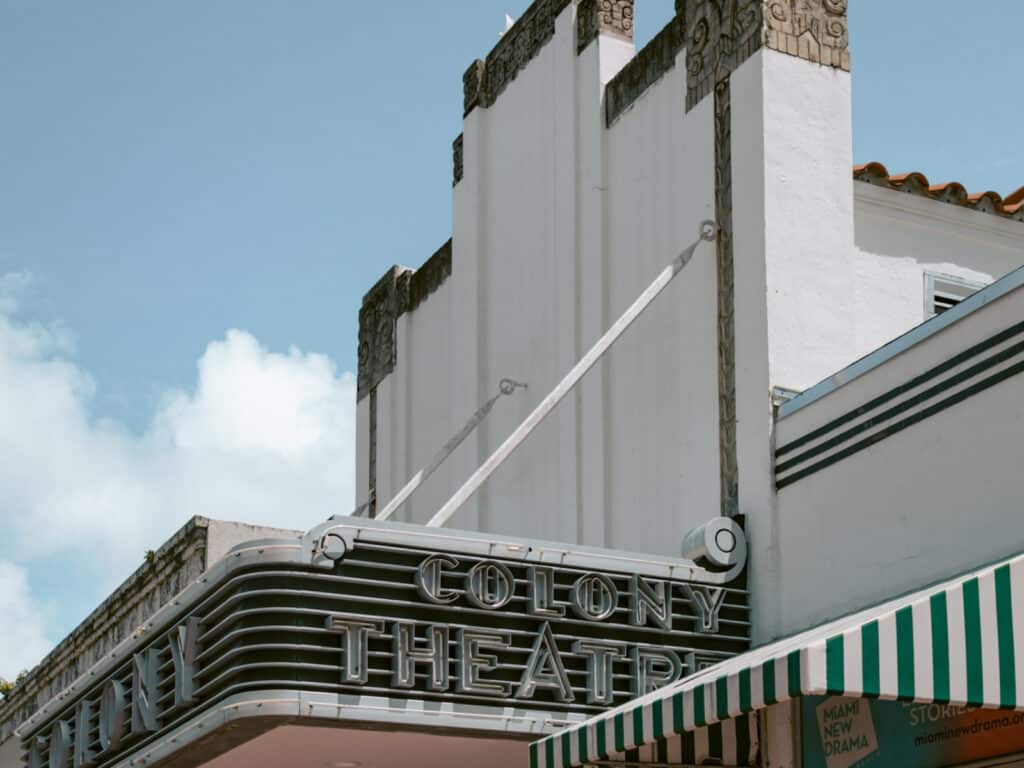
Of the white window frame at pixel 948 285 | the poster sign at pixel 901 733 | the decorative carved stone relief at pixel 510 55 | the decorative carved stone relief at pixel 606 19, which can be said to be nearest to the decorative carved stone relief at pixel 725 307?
the poster sign at pixel 901 733

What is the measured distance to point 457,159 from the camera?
17875 mm

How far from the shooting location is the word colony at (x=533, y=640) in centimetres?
1076

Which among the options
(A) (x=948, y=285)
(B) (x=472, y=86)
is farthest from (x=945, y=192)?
(B) (x=472, y=86)

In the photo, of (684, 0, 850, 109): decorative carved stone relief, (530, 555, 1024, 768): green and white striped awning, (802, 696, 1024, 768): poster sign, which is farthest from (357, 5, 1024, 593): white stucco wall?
(530, 555, 1024, 768): green and white striped awning

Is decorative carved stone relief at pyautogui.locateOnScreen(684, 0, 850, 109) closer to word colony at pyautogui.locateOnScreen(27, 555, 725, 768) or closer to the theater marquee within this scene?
the theater marquee

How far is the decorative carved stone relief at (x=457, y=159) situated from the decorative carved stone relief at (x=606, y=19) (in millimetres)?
2709

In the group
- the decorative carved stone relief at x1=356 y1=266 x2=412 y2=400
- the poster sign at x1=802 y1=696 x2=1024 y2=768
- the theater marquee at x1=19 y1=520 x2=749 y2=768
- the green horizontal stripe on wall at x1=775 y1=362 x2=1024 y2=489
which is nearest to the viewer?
the poster sign at x1=802 y1=696 x2=1024 y2=768

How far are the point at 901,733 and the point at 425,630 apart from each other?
283 cm

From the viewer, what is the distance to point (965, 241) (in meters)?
14.3

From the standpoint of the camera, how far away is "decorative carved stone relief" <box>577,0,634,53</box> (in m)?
15.1

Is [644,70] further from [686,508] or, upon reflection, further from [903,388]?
[903,388]

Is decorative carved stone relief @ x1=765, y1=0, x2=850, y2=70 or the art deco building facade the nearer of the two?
the art deco building facade

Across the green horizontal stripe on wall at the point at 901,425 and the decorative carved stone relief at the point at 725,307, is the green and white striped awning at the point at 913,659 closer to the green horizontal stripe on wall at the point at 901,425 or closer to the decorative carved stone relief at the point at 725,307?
the green horizontal stripe on wall at the point at 901,425

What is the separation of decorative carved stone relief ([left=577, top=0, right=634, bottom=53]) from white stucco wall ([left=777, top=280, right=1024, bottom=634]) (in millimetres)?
4707
